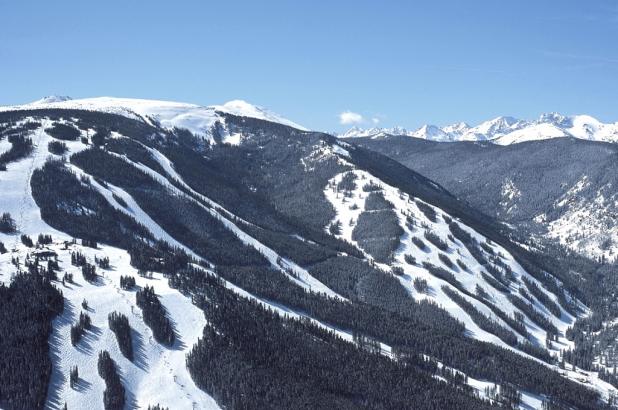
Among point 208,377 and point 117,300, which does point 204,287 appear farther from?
point 208,377

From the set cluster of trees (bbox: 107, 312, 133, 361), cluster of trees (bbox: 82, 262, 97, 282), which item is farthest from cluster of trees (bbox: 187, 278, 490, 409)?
cluster of trees (bbox: 82, 262, 97, 282)

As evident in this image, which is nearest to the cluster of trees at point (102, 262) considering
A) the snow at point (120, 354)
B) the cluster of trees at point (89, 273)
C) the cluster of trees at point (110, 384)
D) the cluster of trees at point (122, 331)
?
the snow at point (120, 354)

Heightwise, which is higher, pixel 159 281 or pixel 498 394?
pixel 159 281

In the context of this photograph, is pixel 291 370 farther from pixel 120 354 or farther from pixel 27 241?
pixel 27 241

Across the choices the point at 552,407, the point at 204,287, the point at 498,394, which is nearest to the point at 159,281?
the point at 204,287

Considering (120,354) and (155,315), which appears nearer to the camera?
(120,354)

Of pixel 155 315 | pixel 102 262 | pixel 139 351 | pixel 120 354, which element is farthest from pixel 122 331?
pixel 102 262
